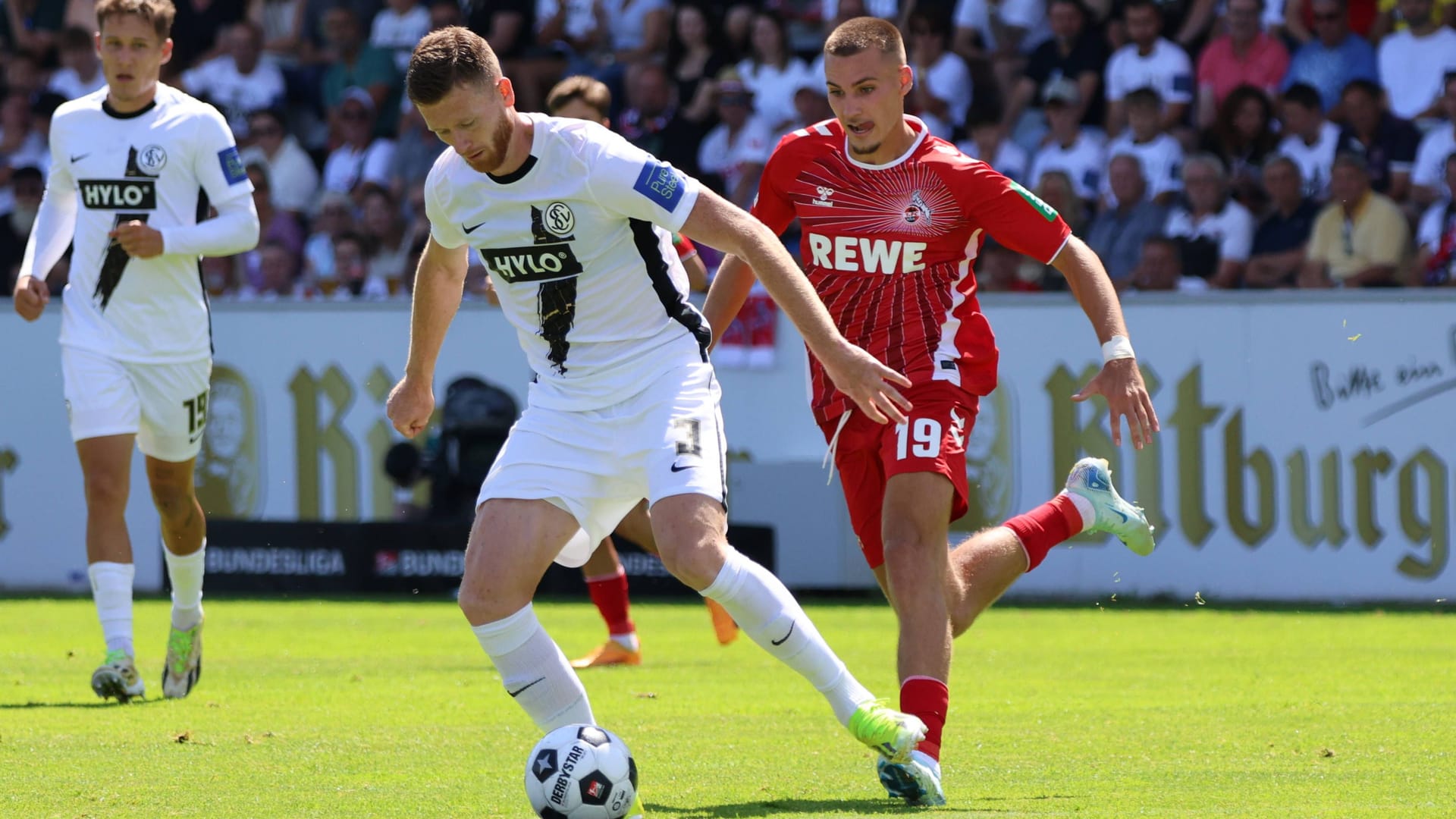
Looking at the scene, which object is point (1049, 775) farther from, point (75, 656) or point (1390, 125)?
point (1390, 125)

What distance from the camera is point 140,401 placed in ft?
27.8

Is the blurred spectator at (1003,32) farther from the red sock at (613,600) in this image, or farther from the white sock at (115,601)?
the white sock at (115,601)

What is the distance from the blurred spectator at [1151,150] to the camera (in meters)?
14.4

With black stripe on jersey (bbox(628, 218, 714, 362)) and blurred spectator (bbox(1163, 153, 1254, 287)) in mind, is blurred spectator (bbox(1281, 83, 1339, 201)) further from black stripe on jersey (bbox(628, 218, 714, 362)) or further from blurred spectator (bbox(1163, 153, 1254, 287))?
black stripe on jersey (bbox(628, 218, 714, 362))

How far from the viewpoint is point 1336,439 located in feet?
40.9

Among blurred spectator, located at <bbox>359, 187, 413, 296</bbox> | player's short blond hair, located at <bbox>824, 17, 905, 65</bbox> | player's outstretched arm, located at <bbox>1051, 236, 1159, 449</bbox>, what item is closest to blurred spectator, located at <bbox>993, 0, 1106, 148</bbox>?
blurred spectator, located at <bbox>359, 187, 413, 296</bbox>

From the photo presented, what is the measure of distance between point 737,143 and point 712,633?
5749 mm

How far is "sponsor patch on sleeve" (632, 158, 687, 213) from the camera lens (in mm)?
5406

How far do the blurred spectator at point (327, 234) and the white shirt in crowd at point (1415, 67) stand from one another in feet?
27.7

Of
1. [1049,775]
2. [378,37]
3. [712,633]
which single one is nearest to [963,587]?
[1049,775]

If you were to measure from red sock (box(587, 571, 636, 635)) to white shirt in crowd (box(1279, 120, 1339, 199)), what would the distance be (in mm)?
6630

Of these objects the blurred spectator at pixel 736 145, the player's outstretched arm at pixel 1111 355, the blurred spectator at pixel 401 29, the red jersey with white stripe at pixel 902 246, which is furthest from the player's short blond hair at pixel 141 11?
the blurred spectator at pixel 401 29

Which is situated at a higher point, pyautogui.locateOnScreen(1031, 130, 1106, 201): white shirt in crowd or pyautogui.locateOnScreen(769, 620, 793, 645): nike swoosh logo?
pyautogui.locateOnScreen(1031, 130, 1106, 201): white shirt in crowd

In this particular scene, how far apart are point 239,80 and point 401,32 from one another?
1.68m
